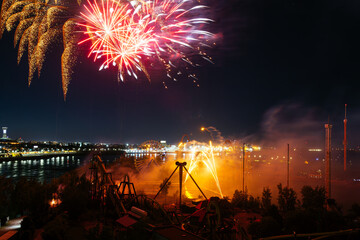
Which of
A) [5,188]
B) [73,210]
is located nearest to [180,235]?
[73,210]

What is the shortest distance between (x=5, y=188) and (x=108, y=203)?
5.07m

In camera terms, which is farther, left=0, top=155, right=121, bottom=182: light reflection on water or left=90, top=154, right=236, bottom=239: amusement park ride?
left=0, top=155, right=121, bottom=182: light reflection on water

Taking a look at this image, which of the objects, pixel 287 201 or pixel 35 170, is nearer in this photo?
pixel 287 201

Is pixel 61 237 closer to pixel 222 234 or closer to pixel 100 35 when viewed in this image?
pixel 222 234

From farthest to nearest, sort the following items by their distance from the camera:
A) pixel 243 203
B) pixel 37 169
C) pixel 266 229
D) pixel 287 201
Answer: pixel 37 169, pixel 243 203, pixel 287 201, pixel 266 229

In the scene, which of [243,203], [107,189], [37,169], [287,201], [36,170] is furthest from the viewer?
[37,169]

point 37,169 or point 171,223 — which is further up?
point 171,223

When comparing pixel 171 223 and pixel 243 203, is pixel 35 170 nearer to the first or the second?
pixel 243 203

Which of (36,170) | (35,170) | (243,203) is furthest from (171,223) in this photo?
(35,170)

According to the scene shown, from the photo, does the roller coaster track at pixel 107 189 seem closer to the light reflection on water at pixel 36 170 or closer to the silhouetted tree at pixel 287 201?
the silhouetted tree at pixel 287 201

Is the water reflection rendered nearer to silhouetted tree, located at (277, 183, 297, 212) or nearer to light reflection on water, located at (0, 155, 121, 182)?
light reflection on water, located at (0, 155, 121, 182)

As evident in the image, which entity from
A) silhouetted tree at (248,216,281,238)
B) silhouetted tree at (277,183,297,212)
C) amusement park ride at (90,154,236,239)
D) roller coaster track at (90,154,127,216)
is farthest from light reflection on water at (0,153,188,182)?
silhouetted tree at (248,216,281,238)

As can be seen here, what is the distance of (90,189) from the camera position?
1497 centimetres

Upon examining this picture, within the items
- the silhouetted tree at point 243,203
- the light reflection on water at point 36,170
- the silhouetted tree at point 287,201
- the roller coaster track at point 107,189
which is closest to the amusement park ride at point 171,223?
the roller coaster track at point 107,189
